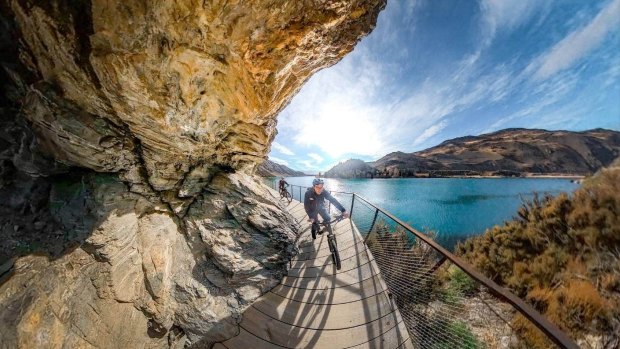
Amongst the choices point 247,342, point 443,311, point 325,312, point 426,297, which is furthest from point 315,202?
point 443,311

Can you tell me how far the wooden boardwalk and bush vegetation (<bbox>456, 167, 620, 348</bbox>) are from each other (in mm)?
2223

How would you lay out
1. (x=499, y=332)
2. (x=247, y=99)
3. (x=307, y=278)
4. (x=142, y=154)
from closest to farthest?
(x=142, y=154) < (x=499, y=332) < (x=247, y=99) < (x=307, y=278)

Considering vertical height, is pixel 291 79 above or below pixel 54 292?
above

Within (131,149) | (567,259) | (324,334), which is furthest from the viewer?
(567,259)

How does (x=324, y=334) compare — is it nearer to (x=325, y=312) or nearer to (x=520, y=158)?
(x=325, y=312)

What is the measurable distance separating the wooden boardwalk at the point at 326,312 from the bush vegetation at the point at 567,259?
2223mm

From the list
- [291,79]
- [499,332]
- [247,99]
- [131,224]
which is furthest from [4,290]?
[499,332]

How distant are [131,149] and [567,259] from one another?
9.66 m

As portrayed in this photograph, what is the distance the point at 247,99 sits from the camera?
14.0ft

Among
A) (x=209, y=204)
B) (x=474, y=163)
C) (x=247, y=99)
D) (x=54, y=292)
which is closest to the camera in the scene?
(x=54, y=292)

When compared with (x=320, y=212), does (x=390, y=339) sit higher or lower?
lower

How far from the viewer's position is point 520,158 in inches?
3920

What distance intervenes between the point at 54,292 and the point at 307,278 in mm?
4223

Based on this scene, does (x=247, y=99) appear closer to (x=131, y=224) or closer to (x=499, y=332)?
(x=131, y=224)
